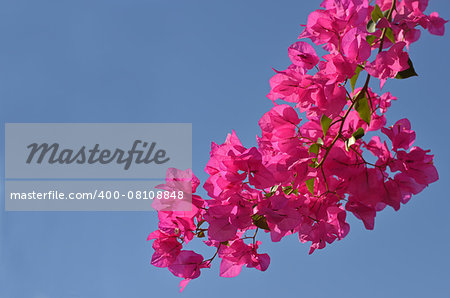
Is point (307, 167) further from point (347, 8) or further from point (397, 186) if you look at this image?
point (347, 8)

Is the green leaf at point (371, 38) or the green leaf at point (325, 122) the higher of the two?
the green leaf at point (371, 38)

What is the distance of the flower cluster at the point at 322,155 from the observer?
25.4 inches

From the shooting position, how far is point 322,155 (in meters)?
0.70

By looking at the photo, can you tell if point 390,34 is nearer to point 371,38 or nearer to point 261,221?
point 371,38

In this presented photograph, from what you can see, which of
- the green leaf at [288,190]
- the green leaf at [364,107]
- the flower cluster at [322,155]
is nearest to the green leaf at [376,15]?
the flower cluster at [322,155]

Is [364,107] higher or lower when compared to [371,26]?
lower

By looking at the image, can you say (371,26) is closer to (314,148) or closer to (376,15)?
(376,15)

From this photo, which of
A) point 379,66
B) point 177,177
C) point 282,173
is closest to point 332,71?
point 379,66

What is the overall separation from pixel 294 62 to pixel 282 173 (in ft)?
0.60

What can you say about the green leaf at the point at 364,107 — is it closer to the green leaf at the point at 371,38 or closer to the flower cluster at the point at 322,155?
the flower cluster at the point at 322,155

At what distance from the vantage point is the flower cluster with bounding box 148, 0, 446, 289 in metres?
0.64

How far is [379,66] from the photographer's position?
2.04 feet

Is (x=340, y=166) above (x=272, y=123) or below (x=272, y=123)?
below

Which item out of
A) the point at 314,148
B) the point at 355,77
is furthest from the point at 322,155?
the point at 355,77
